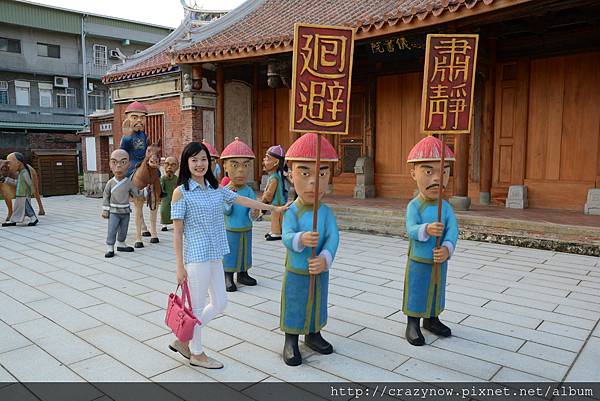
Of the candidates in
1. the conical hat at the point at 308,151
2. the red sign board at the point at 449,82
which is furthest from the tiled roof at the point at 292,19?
the conical hat at the point at 308,151

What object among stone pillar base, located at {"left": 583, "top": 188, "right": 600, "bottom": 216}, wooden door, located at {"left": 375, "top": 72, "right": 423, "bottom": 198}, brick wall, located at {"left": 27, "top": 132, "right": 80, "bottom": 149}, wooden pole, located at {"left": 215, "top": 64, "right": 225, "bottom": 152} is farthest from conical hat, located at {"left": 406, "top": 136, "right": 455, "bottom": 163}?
brick wall, located at {"left": 27, "top": 132, "right": 80, "bottom": 149}

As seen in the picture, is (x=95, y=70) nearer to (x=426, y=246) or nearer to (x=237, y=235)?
(x=237, y=235)

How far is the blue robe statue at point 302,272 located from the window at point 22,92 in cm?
2695

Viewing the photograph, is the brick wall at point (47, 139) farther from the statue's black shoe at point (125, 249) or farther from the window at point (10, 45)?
the statue's black shoe at point (125, 249)

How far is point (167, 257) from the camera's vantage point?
20.8 ft

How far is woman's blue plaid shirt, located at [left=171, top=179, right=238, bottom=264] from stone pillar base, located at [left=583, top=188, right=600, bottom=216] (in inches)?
271

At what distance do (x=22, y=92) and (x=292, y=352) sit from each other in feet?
90.5

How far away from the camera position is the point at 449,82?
3.64m

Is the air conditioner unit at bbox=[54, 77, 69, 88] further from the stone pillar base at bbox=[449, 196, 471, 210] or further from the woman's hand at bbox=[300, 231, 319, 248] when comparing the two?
the woman's hand at bbox=[300, 231, 319, 248]

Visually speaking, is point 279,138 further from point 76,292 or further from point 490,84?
point 76,292

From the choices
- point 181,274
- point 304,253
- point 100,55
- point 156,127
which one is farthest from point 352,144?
point 100,55

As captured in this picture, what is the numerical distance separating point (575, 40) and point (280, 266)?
628 centimetres

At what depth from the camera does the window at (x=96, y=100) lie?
1101 inches

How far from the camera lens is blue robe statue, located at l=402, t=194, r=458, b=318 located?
3.45 metres
